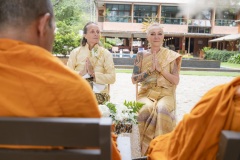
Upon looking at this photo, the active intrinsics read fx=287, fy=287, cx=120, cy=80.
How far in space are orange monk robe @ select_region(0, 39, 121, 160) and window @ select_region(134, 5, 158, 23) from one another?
33.9 meters

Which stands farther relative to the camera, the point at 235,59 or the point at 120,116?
the point at 235,59

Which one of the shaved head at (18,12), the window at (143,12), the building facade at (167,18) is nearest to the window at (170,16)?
the building facade at (167,18)

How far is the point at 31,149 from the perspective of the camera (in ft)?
3.72

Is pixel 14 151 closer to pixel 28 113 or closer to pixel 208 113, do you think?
pixel 28 113

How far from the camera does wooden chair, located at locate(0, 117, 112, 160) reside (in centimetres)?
106

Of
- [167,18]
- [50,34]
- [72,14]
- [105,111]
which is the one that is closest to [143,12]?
[167,18]

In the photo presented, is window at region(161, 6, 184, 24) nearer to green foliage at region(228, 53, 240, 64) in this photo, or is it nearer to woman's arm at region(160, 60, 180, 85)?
green foliage at region(228, 53, 240, 64)

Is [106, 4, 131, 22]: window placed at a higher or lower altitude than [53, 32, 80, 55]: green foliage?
higher

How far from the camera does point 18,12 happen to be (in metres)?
1.24

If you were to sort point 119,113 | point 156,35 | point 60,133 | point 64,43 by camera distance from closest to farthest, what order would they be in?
point 60,133 → point 119,113 → point 156,35 → point 64,43

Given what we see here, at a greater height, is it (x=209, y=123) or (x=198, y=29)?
(x=198, y=29)

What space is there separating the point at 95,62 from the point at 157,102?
1.08 m

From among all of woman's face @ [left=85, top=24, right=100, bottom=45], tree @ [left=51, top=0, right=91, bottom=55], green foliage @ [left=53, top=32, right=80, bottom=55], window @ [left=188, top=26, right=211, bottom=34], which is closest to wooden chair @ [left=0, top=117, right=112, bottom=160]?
woman's face @ [left=85, top=24, right=100, bottom=45]

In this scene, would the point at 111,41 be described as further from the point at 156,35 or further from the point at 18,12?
the point at 18,12
